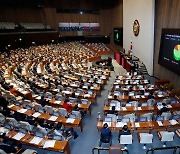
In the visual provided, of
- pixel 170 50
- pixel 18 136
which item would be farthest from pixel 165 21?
pixel 18 136

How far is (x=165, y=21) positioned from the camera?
1905 cm

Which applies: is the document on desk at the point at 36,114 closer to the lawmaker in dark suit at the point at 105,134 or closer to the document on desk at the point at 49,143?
the document on desk at the point at 49,143

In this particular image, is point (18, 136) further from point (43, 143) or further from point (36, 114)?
point (36, 114)

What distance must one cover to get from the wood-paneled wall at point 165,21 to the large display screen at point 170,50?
0.71m

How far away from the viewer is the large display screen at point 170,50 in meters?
16.4

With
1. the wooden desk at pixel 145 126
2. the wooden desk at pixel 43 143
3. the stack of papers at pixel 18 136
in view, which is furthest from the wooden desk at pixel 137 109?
the stack of papers at pixel 18 136

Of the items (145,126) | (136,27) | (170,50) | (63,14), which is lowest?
(145,126)

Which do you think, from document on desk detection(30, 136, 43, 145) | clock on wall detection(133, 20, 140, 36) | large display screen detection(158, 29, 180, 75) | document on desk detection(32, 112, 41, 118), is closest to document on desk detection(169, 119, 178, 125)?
document on desk detection(30, 136, 43, 145)

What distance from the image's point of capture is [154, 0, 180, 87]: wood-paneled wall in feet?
56.0

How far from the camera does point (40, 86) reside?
16641 millimetres

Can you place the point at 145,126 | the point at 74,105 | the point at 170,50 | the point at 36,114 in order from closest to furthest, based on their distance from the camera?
the point at 145,126
the point at 36,114
the point at 74,105
the point at 170,50

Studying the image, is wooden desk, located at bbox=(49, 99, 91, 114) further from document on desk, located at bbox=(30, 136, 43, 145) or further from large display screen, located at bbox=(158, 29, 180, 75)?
large display screen, located at bbox=(158, 29, 180, 75)

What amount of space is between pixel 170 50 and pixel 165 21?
323 cm

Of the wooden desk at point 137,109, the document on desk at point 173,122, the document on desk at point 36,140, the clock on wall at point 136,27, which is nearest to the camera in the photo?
the document on desk at point 36,140
